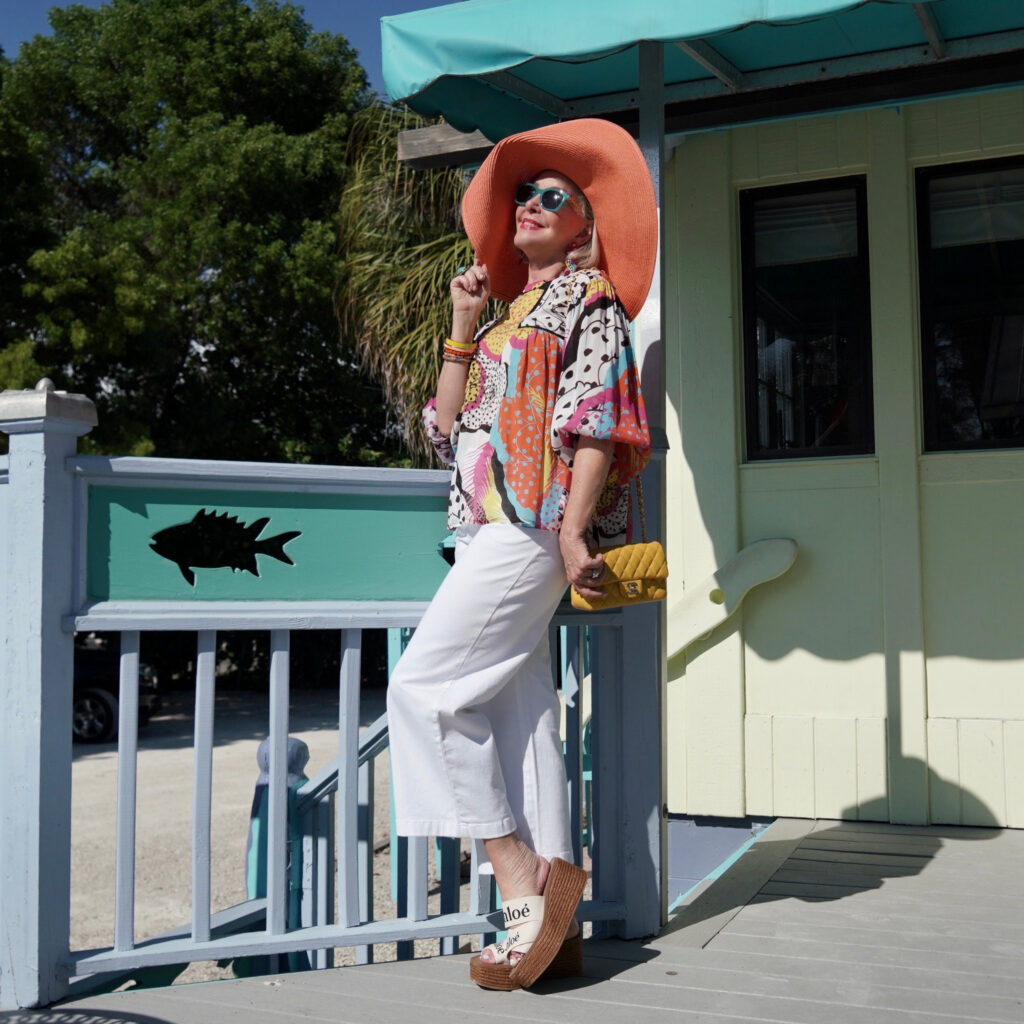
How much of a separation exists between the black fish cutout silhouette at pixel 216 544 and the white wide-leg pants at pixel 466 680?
0.47m

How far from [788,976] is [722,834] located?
1.99 m

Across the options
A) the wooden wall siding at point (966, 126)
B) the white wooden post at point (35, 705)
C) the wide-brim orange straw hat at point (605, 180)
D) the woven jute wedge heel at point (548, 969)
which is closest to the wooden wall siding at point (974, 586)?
the wooden wall siding at point (966, 126)

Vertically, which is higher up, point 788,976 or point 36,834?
point 36,834

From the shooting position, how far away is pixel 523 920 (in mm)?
2402

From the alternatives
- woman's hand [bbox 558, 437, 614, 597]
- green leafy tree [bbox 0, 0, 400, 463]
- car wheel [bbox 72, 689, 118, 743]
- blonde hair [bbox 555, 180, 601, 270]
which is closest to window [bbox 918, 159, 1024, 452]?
blonde hair [bbox 555, 180, 601, 270]

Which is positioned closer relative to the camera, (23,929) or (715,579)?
(23,929)

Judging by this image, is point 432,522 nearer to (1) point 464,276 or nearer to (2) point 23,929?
(1) point 464,276

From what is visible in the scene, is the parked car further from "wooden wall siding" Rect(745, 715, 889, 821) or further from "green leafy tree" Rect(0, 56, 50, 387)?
"wooden wall siding" Rect(745, 715, 889, 821)

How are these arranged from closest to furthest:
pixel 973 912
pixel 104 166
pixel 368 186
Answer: pixel 973 912 < pixel 368 186 < pixel 104 166

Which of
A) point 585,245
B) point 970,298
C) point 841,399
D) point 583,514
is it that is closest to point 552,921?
point 583,514

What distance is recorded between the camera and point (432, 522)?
9.29ft

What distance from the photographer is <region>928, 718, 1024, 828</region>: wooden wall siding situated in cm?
407

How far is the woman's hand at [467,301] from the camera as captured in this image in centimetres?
268

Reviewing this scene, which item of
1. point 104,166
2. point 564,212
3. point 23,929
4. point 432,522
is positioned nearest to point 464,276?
point 564,212
